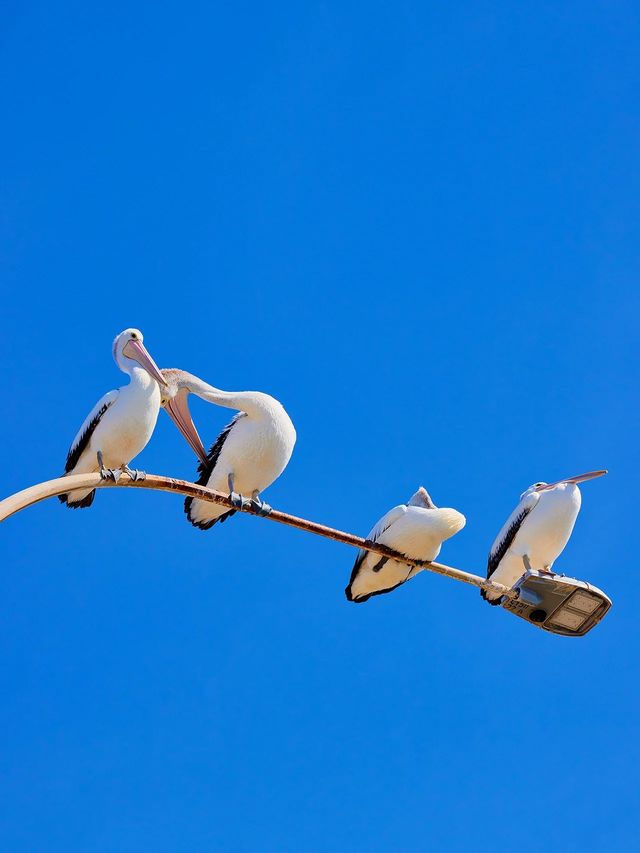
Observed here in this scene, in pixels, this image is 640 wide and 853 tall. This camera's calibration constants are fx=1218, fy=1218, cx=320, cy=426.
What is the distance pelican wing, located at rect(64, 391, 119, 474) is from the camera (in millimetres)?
10305

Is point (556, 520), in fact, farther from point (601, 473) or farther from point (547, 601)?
point (547, 601)

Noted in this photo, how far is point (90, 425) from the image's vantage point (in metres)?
10.4

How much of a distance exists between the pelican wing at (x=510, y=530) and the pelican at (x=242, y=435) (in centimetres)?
314

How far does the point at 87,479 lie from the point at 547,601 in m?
4.20

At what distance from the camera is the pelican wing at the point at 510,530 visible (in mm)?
12977

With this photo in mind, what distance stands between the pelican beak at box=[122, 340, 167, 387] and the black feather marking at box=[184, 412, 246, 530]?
87cm

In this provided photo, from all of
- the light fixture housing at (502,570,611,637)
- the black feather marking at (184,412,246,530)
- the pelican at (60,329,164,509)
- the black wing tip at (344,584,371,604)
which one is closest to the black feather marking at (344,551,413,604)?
the black wing tip at (344,584,371,604)

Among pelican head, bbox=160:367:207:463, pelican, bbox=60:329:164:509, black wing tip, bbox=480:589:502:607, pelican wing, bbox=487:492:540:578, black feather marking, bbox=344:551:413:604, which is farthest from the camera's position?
pelican wing, bbox=487:492:540:578

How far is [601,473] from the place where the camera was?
12.4 metres

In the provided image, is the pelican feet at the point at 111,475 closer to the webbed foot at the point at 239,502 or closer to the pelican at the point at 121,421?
the webbed foot at the point at 239,502

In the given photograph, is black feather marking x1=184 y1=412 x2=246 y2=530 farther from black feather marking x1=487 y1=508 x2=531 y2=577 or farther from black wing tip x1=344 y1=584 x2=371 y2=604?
black feather marking x1=487 y1=508 x2=531 y2=577

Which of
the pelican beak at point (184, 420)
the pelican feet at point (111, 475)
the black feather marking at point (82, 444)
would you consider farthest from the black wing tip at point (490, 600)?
the pelican feet at point (111, 475)

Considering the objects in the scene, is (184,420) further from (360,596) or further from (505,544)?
(505,544)

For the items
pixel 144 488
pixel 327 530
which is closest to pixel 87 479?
pixel 144 488
